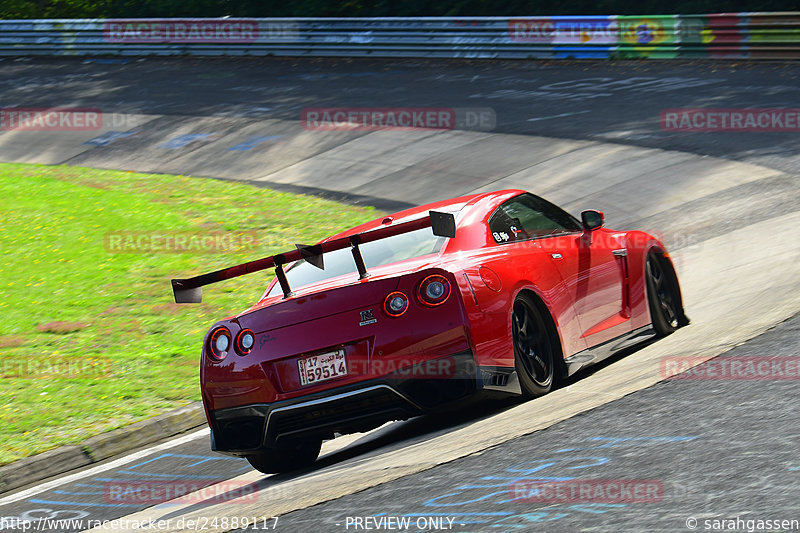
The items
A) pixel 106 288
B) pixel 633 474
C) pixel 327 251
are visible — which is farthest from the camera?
pixel 106 288

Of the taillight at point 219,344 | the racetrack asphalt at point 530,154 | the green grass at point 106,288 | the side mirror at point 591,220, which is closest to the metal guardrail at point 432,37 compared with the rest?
the racetrack asphalt at point 530,154

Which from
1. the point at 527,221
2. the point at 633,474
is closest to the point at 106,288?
the point at 527,221

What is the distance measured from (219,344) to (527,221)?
88.4 inches

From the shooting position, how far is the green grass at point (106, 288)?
9133 millimetres

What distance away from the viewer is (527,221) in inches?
294

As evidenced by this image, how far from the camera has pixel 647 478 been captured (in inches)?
187

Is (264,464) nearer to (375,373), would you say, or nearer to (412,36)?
(375,373)

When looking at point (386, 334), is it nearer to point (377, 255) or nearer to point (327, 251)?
point (327, 251)

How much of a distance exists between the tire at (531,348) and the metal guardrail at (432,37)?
16.1 m

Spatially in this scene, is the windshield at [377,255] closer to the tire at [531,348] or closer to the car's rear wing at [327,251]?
the car's rear wing at [327,251]

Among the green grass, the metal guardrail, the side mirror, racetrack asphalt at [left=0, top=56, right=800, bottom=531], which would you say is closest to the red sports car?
racetrack asphalt at [left=0, top=56, right=800, bottom=531]

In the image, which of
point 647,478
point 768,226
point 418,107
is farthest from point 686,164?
point 647,478

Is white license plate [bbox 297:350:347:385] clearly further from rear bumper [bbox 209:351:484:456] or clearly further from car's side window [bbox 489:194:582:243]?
car's side window [bbox 489:194:582:243]

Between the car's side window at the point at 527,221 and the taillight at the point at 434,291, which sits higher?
the car's side window at the point at 527,221
